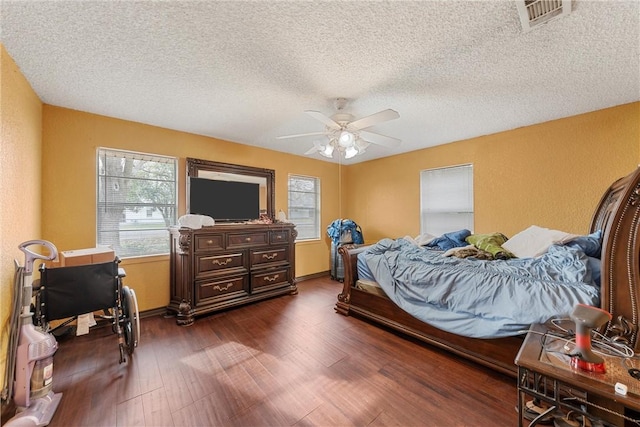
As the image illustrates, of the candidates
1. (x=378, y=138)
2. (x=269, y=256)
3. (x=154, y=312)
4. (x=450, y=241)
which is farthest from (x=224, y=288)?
(x=450, y=241)

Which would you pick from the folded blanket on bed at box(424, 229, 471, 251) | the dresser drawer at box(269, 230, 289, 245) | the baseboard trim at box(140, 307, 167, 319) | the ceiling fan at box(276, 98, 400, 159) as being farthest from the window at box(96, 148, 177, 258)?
the folded blanket on bed at box(424, 229, 471, 251)

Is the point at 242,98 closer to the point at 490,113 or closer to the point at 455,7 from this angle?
the point at 455,7

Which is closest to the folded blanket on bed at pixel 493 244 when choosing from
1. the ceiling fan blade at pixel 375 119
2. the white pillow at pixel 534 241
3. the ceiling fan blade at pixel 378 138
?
the white pillow at pixel 534 241

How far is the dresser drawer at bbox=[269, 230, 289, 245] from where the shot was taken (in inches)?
141

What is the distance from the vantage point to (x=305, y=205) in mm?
4781

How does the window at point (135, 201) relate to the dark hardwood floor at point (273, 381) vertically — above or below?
above

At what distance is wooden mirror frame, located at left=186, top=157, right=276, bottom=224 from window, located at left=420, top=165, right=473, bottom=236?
2570 mm

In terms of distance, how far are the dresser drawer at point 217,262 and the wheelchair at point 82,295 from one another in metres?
0.76

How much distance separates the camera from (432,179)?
4008 mm

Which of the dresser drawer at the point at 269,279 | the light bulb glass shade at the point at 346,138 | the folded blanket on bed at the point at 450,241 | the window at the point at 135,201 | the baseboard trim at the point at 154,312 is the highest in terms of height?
the light bulb glass shade at the point at 346,138

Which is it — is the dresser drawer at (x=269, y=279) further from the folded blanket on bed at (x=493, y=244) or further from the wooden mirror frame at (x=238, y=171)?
the folded blanket on bed at (x=493, y=244)

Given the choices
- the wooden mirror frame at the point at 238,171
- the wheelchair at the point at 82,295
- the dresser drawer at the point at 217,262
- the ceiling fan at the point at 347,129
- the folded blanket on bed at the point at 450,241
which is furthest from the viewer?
the wooden mirror frame at the point at 238,171

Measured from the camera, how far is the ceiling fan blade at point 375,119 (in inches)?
75.6

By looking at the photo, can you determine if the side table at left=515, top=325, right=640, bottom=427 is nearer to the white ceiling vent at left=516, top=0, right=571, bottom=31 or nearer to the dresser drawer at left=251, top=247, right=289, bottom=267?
the white ceiling vent at left=516, top=0, right=571, bottom=31
